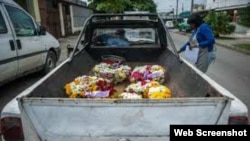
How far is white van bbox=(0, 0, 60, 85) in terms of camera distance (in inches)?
215

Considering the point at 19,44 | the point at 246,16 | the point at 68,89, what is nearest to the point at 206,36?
the point at 68,89

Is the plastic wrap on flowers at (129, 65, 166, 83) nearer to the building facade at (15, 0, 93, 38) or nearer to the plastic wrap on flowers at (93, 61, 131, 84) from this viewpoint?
the plastic wrap on flowers at (93, 61, 131, 84)

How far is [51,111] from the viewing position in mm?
2090

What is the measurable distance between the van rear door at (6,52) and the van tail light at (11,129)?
332cm

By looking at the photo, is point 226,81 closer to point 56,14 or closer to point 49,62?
point 49,62

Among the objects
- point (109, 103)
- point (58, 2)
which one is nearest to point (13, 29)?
point (109, 103)

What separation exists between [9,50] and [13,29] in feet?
1.71

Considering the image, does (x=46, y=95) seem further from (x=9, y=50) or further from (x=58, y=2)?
(x=58, y=2)

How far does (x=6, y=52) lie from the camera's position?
213 inches

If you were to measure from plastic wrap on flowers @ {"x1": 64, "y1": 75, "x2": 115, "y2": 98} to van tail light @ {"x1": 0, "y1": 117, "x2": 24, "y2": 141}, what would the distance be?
0.97m

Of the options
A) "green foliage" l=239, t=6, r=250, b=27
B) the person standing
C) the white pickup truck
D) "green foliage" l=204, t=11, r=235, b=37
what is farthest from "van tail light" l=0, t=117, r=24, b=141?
"green foliage" l=204, t=11, r=235, b=37

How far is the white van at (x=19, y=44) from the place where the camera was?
5455 mm

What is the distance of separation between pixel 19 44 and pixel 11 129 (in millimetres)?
3989

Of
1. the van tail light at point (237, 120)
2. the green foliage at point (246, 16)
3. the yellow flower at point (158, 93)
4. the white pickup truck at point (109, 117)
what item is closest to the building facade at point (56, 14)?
the green foliage at point (246, 16)
